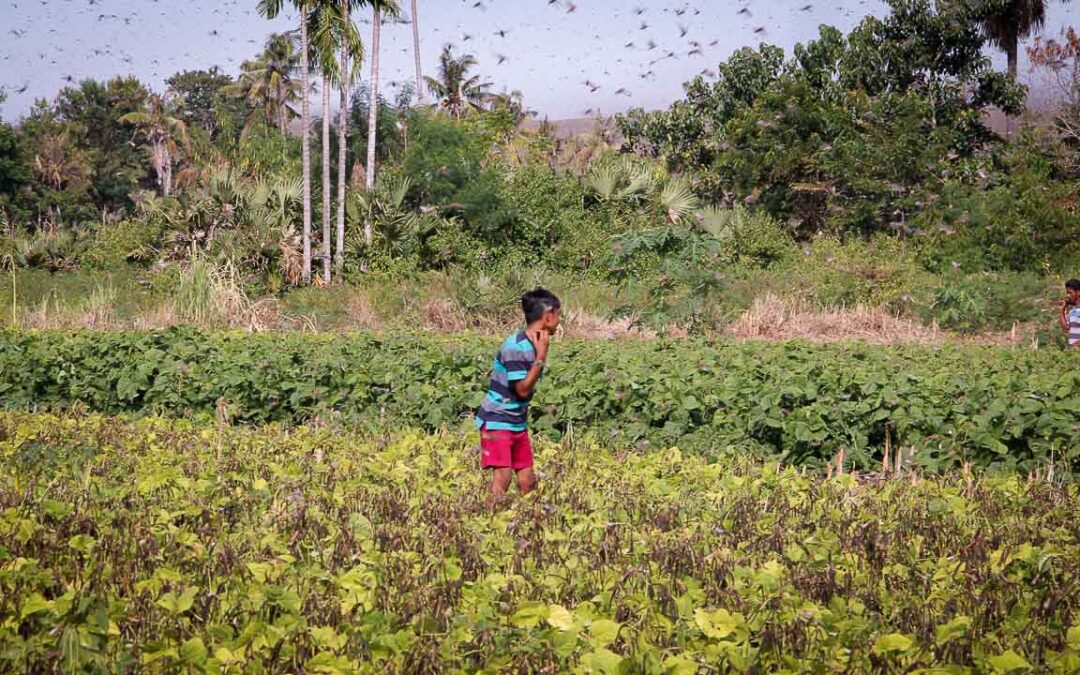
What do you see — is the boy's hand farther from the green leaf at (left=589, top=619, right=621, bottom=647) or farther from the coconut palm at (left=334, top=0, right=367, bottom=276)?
the coconut palm at (left=334, top=0, right=367, bottom=276)

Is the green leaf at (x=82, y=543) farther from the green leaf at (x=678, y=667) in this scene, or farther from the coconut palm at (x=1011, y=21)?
the coconut palm at (x=1011, y=21)

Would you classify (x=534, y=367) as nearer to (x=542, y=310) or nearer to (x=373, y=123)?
(x=542, y=310)

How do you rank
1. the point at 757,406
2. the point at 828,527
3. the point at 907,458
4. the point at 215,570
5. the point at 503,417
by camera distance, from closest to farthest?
the point at 215,570
the point at 828,527
the point at 503,417
the point at 907,458
the point at 757,406

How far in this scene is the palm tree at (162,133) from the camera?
152 ft

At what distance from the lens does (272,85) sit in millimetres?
40562

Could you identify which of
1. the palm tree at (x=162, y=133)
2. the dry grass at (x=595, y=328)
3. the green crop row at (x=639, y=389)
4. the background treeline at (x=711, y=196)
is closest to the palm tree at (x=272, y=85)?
the palm tree at (x=162, y=133)

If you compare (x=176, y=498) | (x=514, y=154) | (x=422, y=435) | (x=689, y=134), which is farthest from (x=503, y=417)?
(x=689, y=134)

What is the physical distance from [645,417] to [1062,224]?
17.5 metres

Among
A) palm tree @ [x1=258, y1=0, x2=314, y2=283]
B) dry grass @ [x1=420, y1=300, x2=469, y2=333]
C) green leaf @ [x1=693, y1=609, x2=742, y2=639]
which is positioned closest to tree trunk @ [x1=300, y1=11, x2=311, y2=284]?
palm tree @ [x1=258, y1=0, x2=314, y2=283]

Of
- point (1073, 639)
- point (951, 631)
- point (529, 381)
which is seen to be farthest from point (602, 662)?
point (529, 381)

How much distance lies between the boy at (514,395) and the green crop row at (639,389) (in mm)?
2241

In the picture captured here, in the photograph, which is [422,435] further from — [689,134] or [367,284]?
[689,134]

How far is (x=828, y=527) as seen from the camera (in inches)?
195

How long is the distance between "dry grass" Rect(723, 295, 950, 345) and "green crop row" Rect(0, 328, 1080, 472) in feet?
14.5
